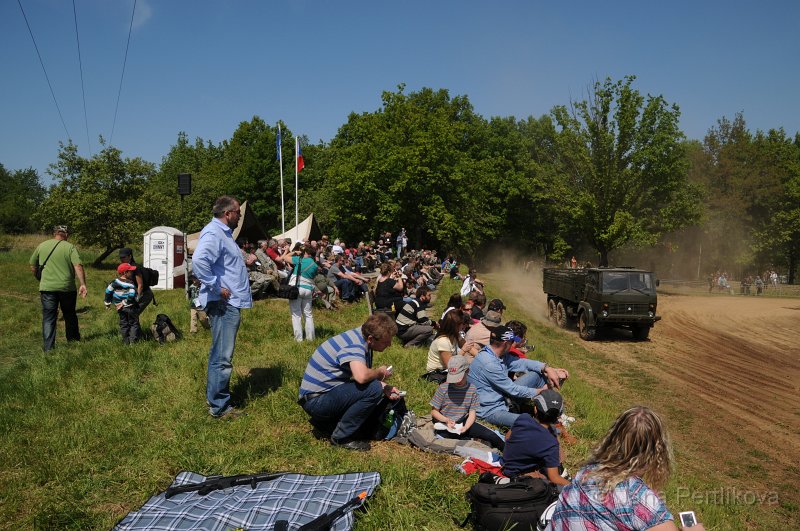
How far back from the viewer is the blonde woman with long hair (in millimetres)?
2867

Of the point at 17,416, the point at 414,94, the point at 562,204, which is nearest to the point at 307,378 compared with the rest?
the point at 17,416

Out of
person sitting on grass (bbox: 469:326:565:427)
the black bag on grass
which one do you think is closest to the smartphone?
person sitting on grass (bbox: 469:326:565:427)

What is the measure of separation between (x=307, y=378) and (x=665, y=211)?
1533 inches

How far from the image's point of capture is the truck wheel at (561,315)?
22.2m

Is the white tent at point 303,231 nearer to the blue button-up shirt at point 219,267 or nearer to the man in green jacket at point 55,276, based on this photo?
the man in green jacket at point 55,276

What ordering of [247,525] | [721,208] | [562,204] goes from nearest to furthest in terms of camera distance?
[247,525] < [562,204] < [721,208]

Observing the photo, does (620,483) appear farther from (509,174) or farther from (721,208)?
(721,208)

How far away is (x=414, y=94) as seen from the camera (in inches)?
2078

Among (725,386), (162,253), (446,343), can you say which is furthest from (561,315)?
(446,343)

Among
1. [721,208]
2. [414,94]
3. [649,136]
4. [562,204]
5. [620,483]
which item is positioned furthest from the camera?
[721,208]

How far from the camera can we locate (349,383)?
18.0 ft

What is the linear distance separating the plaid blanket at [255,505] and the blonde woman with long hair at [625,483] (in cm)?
165

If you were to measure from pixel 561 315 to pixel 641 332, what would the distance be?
3.37m

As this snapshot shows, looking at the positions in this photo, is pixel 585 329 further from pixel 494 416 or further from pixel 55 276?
pixel 55 276
